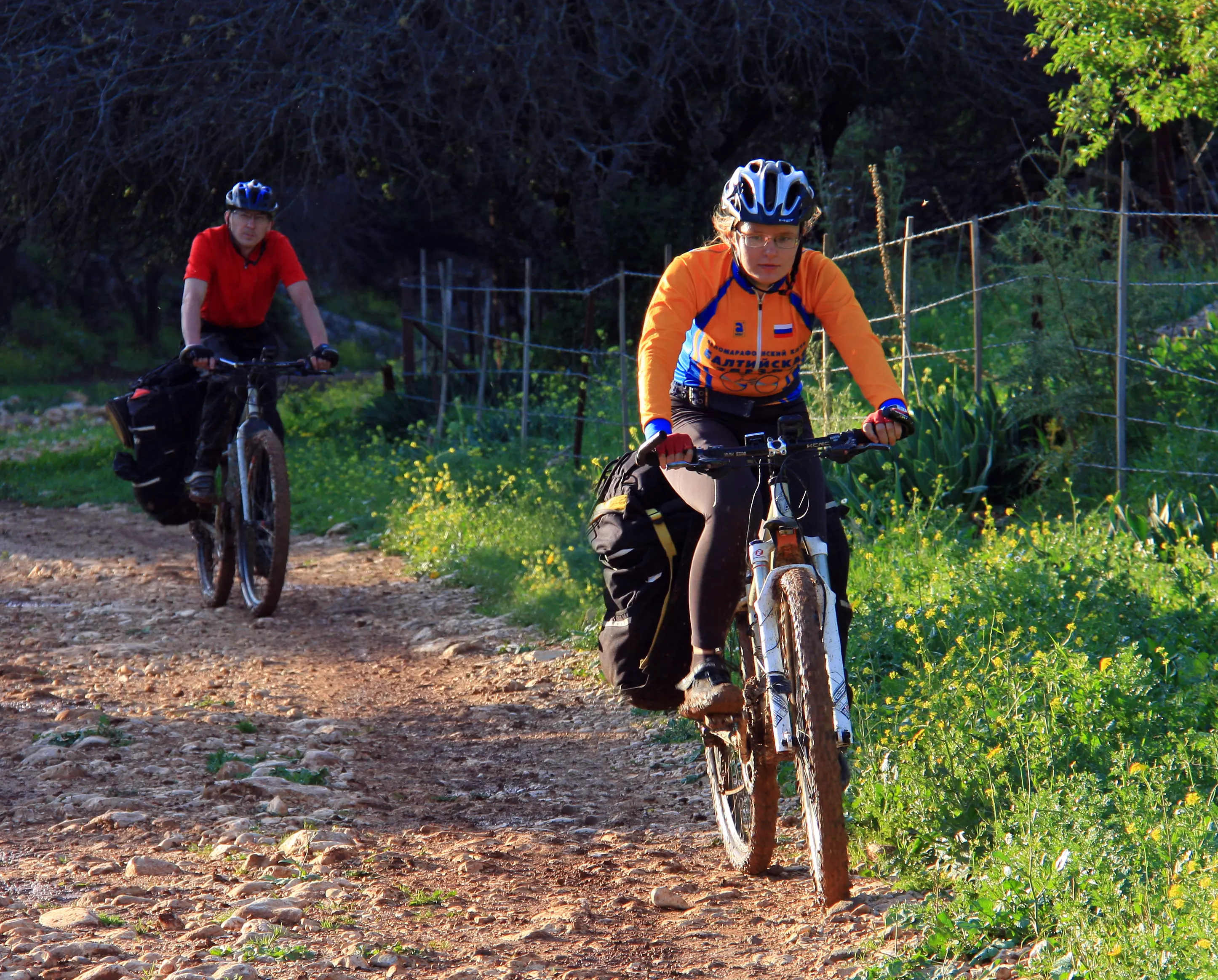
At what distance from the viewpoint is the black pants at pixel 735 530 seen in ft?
12.9

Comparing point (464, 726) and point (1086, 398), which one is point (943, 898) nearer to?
point (464, 726)

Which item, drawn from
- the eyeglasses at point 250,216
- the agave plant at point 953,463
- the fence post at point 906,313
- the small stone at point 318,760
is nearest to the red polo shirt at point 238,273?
the eyeglasses at point 250,216

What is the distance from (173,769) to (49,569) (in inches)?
191

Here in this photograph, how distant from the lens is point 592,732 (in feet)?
19.2

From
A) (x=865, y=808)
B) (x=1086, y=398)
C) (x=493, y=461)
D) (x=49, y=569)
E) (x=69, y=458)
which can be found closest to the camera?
(x=865, y=808)

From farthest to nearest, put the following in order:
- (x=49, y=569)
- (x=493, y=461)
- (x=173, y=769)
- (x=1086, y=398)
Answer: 1. (x=493, y=461)
2. (x=49, y=569)
3. (x=1086, y=398)
4. (x=173, y=769)

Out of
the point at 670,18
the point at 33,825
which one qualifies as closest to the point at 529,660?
the point at 33,825

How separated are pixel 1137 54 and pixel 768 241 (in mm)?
7067

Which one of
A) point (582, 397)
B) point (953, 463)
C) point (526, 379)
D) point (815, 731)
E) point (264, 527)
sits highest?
point (526, 379)

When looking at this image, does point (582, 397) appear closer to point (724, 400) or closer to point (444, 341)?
point (444, 341)

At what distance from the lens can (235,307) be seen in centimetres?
784

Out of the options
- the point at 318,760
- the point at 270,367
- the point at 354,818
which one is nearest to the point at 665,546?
the point at 354,818

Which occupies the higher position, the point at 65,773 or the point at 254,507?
the point at 254,507

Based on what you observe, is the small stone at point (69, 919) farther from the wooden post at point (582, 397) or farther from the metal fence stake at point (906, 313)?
the wooden post at point (582, 397)
